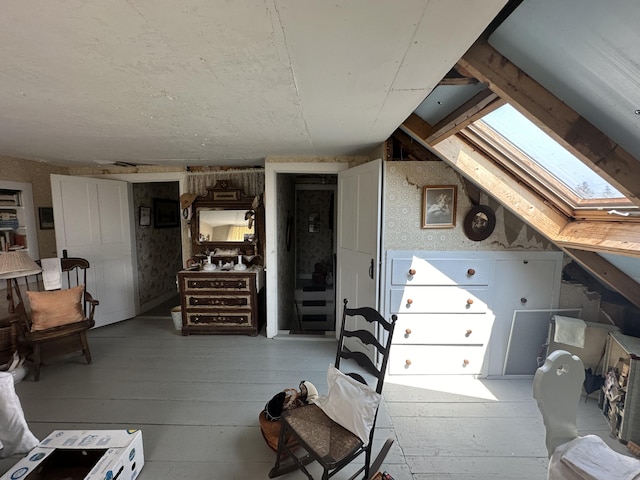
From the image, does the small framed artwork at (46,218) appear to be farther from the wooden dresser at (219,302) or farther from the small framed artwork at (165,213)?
the wooden dresser at (219,302)

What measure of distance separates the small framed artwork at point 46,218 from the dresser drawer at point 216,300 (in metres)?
1.95

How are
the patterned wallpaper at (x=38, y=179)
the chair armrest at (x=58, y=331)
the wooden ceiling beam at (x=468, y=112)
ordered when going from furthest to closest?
1. the patterned wallpaper at (x=38, y=179)
2. the chair armrest at (x=58, y=331)
3. the wooden ceiling beam at (x=468, y=112)

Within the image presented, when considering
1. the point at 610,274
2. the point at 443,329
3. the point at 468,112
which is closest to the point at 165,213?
the point at 443,329

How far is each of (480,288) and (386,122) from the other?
5.67 feet

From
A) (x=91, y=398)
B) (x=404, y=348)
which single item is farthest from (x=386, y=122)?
(x=91, y=398)

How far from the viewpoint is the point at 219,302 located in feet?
10.6

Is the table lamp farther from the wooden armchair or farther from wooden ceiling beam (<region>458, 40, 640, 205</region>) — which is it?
wooden ceiling beam (<region>458, 40, 640, 205</region>)

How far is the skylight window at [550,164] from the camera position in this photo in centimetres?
156

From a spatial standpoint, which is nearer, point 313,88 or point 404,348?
point 313,88

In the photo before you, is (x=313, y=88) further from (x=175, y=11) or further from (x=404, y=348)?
(x=404, y=348)

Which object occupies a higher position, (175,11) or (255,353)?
(175,11)

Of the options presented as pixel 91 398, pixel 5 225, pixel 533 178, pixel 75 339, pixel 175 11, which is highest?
pixel 175 11

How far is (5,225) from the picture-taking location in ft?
9.45

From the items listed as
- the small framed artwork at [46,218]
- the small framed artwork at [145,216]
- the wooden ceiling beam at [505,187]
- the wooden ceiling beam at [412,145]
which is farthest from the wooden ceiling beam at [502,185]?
the small framed artwork at [46,218]
